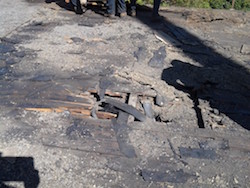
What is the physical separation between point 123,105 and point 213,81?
6.43ft

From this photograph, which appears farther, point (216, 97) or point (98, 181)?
point (216, 97)

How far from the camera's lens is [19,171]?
3.46 metres

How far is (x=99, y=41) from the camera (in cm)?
724

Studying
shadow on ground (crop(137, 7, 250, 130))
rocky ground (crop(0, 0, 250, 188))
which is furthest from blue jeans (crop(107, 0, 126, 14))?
shadow on ground (crop(137, 7, 250, 130))

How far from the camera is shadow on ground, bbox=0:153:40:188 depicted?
3.33 m

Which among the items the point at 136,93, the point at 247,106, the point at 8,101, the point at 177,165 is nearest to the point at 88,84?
the point at 136,93

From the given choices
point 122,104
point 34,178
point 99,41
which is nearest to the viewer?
point 34,178

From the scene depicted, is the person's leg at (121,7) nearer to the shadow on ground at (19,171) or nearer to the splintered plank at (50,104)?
the splintered plank at (50,104)

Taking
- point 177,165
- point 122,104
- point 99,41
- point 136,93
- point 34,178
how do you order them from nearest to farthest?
point 34,178, point 177,165, point 122,104, point 136,93, point 99,41

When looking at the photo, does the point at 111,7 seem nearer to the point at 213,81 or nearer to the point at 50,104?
the point at 213,81

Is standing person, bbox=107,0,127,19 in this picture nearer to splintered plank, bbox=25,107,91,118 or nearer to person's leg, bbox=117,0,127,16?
person's leg, bbox=117,0,127,16

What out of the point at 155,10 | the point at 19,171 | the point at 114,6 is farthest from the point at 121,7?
the point at 19,171

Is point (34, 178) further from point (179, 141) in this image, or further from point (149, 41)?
point (149, 41)

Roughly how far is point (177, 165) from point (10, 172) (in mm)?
2019
